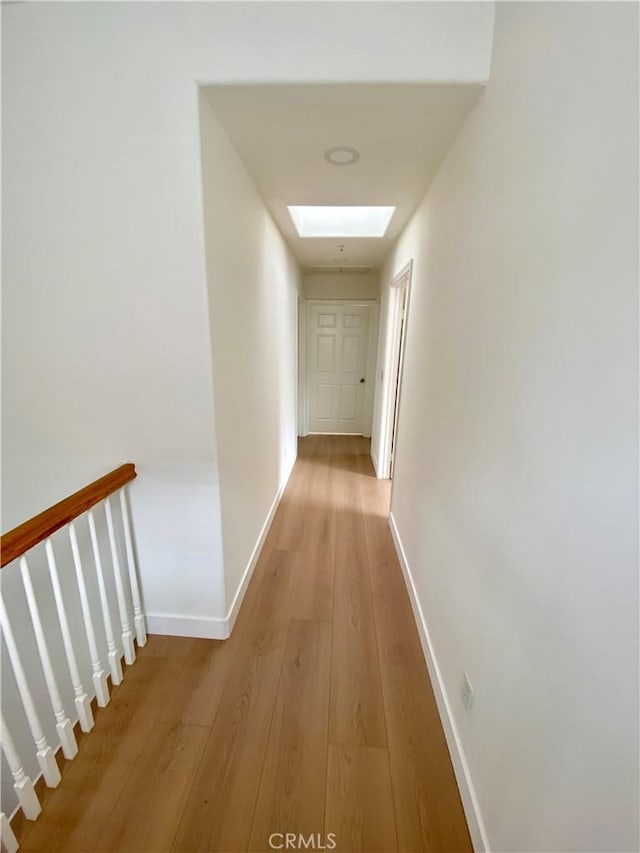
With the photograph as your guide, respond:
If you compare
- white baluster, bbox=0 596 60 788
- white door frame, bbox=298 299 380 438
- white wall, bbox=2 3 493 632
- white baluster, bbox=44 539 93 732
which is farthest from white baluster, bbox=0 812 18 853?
white door frame, bbox=298 299 380 438

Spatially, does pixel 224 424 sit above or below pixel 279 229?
below

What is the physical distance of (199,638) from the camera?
1.77 meters

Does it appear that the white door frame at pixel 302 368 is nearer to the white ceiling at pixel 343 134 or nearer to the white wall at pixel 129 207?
the white ceiling at pixel 343 134

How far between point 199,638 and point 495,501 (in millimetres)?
1613

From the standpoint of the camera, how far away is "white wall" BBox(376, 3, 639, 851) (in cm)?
59

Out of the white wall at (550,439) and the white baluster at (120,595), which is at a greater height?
the white wall at (550,439)

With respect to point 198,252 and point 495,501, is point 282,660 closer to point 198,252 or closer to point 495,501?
point 495,501

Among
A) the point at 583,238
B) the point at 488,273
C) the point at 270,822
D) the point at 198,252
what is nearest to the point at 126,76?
the point at 198,252

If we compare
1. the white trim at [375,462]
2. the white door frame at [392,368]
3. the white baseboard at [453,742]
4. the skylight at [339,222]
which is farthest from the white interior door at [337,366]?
the white baseboard at [453,742]

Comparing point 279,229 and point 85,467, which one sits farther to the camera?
point 279,229

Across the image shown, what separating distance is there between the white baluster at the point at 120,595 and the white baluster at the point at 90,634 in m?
0.13

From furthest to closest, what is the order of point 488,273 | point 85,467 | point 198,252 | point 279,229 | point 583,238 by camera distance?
1. point 279,229
2. point 85,467
3. point 198,252
4. point 488,273
5. point 583,238

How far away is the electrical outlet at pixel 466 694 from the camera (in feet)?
3.82

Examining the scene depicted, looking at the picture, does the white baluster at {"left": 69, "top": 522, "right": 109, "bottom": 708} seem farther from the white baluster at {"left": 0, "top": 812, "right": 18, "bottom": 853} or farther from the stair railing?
the white baluster at {"left": 0, "top": 812, "right": 18, "bottom": 853}
